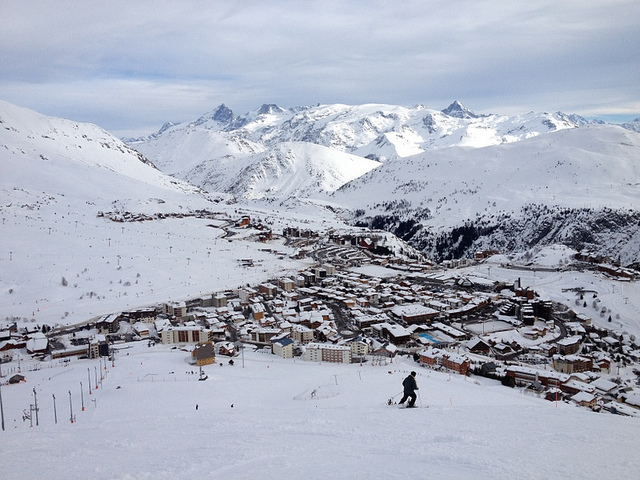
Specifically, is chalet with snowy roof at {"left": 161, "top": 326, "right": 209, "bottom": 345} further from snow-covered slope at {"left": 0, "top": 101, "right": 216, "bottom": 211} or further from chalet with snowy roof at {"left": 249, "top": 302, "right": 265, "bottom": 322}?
snow-covered slope at {"left": 0, "top": 101, "right": 216, "bottom": 211}

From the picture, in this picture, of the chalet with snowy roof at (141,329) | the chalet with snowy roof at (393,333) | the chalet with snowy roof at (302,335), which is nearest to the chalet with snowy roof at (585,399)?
the chalet with snowy roof at (393,333)

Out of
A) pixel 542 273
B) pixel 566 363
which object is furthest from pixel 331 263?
pixel 566 363

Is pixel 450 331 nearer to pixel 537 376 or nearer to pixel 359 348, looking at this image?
pixel 359 348

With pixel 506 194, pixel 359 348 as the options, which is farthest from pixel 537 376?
pixel 506 194

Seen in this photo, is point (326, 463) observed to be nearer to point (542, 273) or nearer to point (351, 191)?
point (542, 273)

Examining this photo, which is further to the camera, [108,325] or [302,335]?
[108,325]
